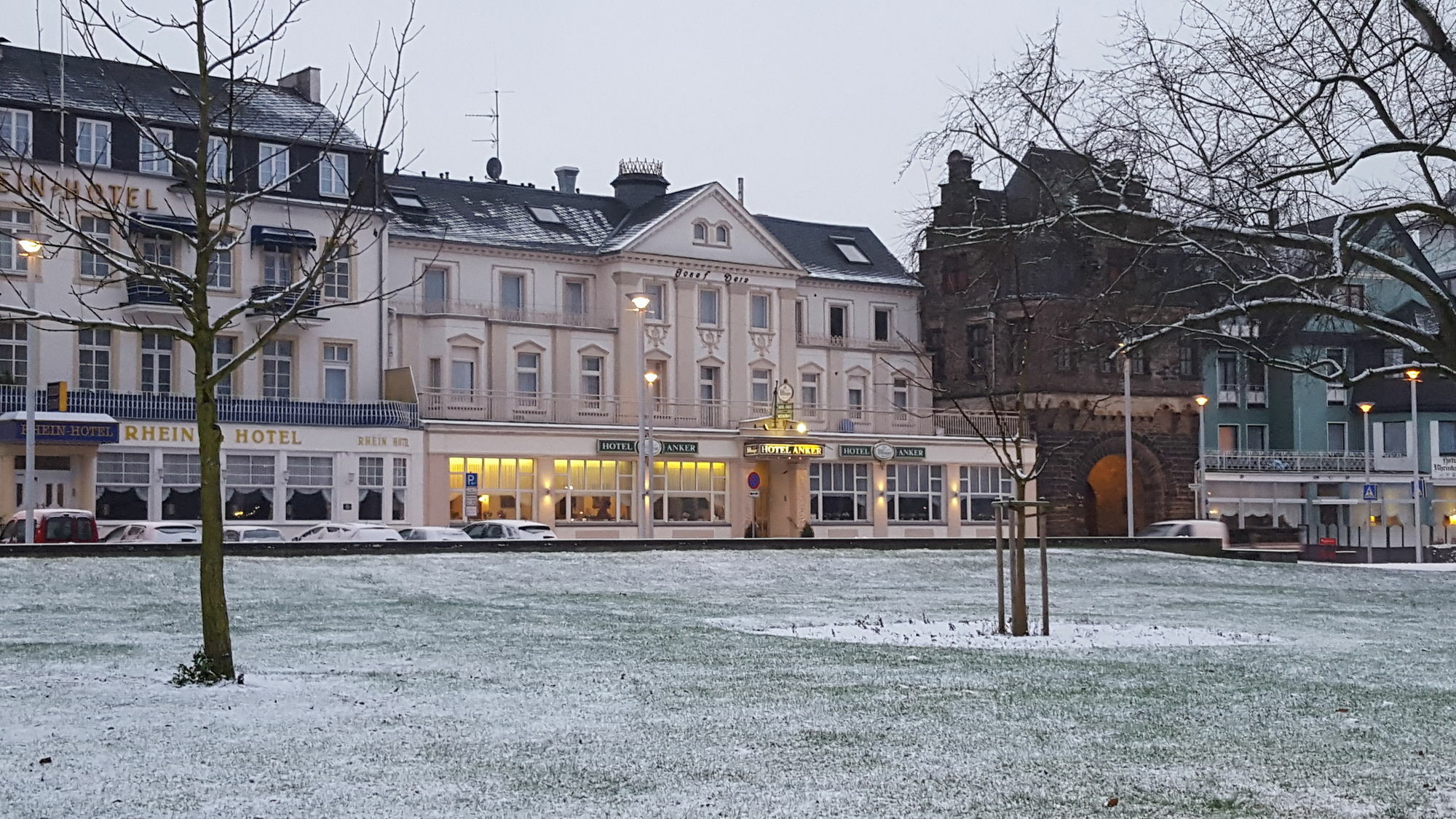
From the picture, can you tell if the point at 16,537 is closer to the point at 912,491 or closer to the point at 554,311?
the point at 554,311

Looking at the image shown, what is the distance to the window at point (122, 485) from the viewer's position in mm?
50000

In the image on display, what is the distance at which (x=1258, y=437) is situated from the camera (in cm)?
8212

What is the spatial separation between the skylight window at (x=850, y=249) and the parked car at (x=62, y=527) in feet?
123

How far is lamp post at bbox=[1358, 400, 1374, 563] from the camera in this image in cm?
6800

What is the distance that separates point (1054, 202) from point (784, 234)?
194 feet

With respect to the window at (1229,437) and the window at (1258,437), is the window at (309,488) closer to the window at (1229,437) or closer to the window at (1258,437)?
the window at (1229,437)

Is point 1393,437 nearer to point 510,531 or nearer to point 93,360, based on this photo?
point 510,531

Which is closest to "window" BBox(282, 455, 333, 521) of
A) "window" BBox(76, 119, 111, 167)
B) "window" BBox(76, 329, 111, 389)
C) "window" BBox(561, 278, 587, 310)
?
"window" BBox(76, 329, 111, 389)

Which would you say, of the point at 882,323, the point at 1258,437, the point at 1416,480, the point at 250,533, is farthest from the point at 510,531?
the point at 1258,437

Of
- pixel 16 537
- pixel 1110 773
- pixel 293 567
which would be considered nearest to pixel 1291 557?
pixel 293 567

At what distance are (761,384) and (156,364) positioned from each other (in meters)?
23.2

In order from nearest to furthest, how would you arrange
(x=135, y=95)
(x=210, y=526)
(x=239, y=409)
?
1. (x=210, y=526)
2. (x=135, y=95)
3. (x=239, y=409)

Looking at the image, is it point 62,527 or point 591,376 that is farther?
point 591,376

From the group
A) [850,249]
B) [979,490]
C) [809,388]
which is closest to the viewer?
[979,490]
